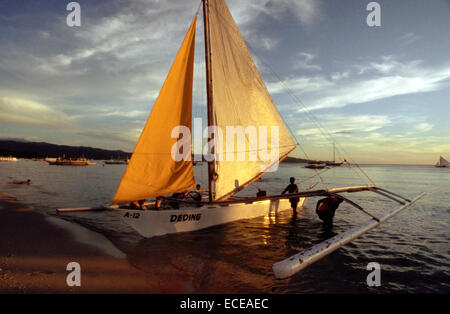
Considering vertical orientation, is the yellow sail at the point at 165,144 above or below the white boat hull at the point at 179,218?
above

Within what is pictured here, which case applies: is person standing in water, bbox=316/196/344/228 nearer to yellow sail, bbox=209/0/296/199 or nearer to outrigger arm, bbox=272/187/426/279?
yellow sail, bbox=209/0/296/199

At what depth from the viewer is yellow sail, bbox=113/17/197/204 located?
1080 centimetres

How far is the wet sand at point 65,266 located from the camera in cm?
689

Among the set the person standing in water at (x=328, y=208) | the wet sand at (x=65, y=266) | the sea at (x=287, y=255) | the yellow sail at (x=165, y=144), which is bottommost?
the sea at (x=287, y=255)

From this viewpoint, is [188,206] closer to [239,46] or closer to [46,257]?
[46,257]

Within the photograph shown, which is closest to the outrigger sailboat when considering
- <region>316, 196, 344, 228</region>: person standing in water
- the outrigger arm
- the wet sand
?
the outrigger arm

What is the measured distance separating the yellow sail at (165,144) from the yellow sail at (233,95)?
1476 millimetres

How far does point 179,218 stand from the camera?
39.1ft

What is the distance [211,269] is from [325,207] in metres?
10.2

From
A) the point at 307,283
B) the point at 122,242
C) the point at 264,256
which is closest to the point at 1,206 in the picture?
the point at 122,242

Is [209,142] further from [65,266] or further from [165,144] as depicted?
[65,266]

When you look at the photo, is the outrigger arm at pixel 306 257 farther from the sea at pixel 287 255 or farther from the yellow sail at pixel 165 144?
the yellow sail at pixel 165 144

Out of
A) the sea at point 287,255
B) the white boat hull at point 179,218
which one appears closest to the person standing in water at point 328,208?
the sea at point 287,255

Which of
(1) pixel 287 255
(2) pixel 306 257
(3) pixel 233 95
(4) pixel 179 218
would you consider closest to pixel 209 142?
(3) pixel 233 95
